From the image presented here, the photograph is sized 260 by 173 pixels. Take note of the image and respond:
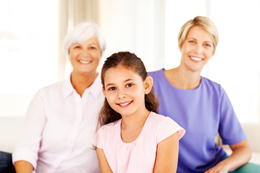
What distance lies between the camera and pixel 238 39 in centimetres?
285

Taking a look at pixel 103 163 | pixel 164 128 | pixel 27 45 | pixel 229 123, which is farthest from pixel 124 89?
pixel 27 45

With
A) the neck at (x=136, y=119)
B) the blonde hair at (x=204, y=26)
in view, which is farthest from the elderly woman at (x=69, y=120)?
the blonde hair at (x=204, y=26)

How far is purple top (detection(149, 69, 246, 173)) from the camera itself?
1.66m

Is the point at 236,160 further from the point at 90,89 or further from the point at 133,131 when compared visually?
the point at 90,89

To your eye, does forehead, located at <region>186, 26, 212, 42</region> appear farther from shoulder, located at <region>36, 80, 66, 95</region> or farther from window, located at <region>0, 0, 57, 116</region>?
window, located at <region>0, 0, 57, 116</region>

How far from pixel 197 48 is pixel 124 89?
20.6 inches

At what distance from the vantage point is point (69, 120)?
5.40ft

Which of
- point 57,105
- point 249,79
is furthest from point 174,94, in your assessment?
point 249,79

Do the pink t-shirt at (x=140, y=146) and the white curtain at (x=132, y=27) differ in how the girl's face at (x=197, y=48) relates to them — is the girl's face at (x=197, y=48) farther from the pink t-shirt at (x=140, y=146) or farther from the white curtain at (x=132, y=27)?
the white curtain at (x=132, y=27)

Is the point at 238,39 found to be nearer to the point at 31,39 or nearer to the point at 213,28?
the point at 213,28

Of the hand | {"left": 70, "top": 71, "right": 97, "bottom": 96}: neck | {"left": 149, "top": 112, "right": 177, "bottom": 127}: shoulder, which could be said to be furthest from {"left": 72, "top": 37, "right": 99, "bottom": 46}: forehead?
the hand

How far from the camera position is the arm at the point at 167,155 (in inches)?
51.8

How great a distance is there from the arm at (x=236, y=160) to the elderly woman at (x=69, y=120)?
2.05ft

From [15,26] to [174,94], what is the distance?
1930 millimetres
